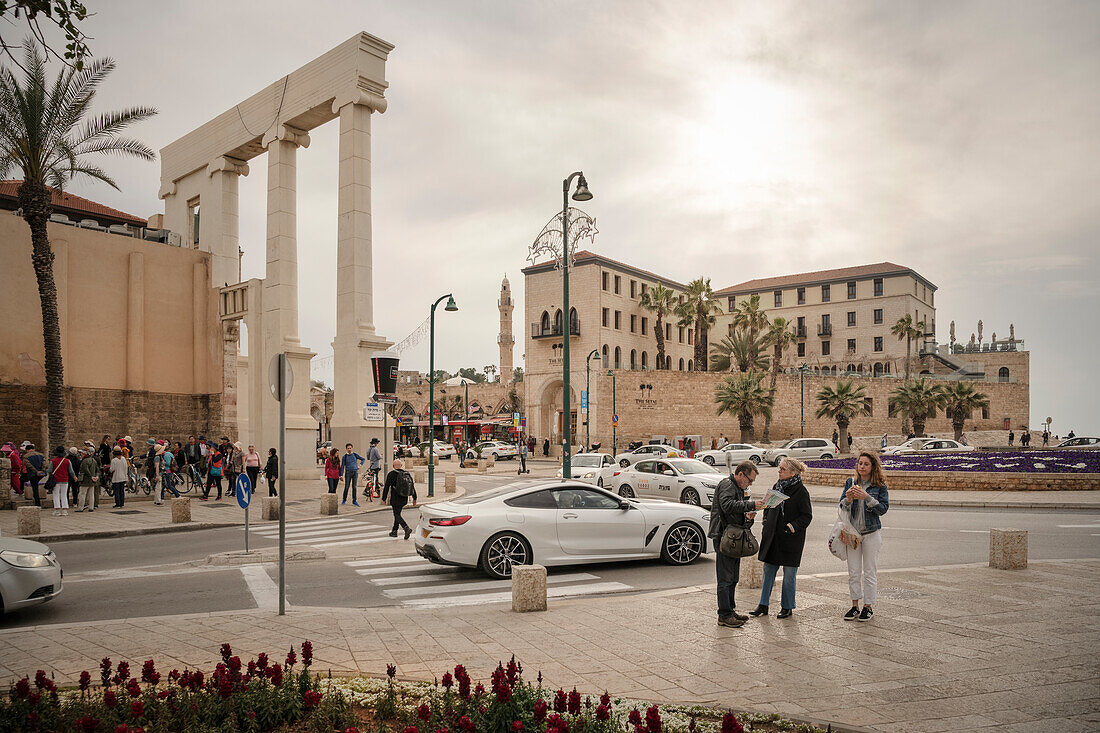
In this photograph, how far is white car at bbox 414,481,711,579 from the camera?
34.6 ft

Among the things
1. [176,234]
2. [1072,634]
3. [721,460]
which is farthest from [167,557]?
[721,460]

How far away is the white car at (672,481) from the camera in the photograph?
Result: 2031 cm

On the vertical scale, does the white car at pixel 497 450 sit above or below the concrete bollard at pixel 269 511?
below

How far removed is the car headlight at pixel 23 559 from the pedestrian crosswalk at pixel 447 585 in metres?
3.92

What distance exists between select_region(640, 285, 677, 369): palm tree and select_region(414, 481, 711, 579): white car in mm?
60359

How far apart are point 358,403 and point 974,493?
867 inches

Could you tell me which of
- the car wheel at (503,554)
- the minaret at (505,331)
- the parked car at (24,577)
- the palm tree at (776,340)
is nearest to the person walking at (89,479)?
the parked car at (24,577)

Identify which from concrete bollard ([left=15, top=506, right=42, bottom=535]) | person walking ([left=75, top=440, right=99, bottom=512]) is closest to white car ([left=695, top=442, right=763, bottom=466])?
person walking ([left=75, top=440, right=99, bottom=512])

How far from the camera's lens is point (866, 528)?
25.0ft

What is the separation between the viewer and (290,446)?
29906 millimetres

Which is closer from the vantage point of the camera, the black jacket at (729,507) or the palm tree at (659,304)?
the black jacket at (729,507)

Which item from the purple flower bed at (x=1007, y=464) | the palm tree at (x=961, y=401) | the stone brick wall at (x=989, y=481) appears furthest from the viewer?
the palm tree at (x=961, y=401)

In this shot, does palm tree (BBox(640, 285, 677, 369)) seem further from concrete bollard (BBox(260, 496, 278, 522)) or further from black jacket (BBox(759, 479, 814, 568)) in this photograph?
black jacket (BBox(759, 479, 814, 568))

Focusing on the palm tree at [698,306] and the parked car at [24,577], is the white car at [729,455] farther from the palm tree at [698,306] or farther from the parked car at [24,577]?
the parked car at [24,577]
